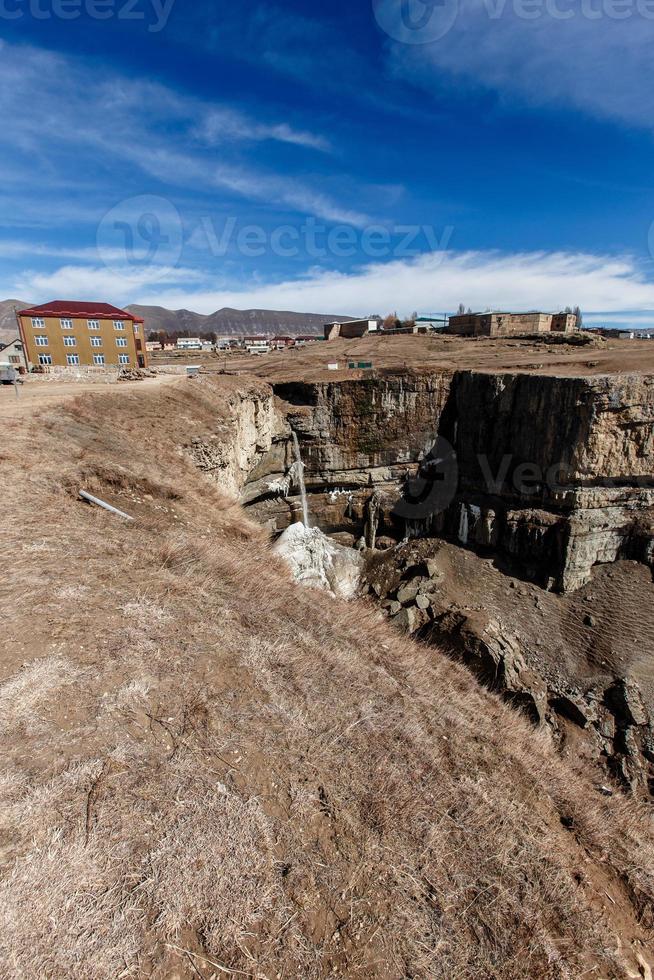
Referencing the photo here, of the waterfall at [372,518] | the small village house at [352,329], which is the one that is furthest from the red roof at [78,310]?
the small village house at [352,329]

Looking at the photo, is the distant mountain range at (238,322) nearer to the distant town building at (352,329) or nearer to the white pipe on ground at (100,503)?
the distant town building at (352,329)

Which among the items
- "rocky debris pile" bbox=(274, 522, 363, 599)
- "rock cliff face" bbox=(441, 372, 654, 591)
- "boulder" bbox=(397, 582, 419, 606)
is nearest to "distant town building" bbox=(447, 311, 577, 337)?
"rock cliff face" bbox=(441, 372, 654, 591)

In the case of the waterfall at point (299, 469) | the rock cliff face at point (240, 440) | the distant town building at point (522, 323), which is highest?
the distant town building at point (522, 323)

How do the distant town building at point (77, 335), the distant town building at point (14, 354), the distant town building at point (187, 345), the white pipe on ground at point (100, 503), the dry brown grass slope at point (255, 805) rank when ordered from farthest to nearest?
the distant town building at point (187, 345) → the distant town building at point (77, 335) → the distant town building at point (14, 354) → the white pipe on ground at point (100, 503) → the dry brown grass slope at point (255, 805)

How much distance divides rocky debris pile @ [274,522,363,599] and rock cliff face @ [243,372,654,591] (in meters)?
4.69

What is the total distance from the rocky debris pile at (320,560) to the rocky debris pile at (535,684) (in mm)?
2185

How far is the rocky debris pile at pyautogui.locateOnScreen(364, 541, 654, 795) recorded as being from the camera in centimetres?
1196

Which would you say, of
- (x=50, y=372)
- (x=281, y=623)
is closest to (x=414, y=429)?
(x=50, y=372)

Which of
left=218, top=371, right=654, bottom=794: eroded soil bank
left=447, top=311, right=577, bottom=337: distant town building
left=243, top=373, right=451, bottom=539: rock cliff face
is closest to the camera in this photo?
left=218, top=371, right=654, bottom=794: eroded soil bank

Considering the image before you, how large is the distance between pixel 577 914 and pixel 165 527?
7.84 m

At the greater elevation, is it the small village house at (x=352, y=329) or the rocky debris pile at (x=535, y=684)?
the small village house at (x=352, y=329)

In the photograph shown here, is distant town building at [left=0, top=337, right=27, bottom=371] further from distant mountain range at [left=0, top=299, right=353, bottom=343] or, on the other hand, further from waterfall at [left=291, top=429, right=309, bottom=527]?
distant mountain range at [left=0, top=299, right=353, bottom=343]

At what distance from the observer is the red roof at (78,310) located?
29453 mm

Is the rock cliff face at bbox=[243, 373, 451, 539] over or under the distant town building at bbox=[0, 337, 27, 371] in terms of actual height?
under
